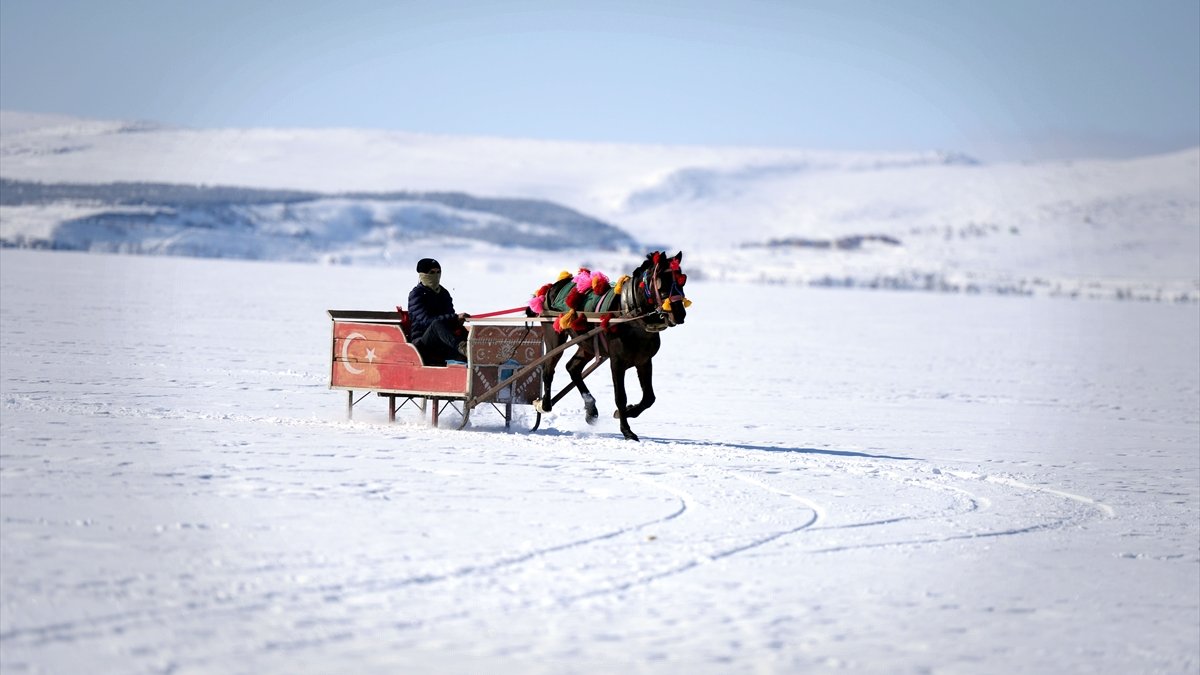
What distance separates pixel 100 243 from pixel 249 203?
1972 inches

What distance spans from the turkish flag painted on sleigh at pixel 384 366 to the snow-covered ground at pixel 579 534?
1.19 ft

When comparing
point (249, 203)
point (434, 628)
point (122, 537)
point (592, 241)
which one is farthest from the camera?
point (592, 241)

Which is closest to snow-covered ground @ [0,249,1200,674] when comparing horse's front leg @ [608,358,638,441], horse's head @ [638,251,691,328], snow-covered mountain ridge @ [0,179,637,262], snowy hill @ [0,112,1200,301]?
horse's front leg @ [608,358,638,441]

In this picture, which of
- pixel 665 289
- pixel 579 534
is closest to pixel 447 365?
pixel 665 289

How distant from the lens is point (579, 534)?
23.8 feet

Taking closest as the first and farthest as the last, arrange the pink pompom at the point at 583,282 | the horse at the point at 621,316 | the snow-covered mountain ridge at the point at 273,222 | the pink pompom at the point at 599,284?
the horse at the point at 621,316 → the pink pompom at the point at 599,284 → the pink pompom at the point at 583,282 → the snow-covered mountain ridge at the point at 273,222

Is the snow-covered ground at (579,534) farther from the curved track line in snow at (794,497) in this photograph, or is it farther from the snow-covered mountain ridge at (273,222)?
the snow-covered mountain ridge at (273,222)

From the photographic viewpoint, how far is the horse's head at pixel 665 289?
11.1m

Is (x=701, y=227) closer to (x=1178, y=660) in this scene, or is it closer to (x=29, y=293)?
(x=29, y=293)

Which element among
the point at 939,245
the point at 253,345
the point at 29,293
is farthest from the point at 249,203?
the point at 253,345

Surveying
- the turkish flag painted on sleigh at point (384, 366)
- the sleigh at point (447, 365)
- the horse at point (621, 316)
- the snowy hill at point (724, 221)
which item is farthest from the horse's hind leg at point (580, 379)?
the snowy hill at point (724, 221)

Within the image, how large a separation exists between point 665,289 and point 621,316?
0.50 meters

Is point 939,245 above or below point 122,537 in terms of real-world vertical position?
above

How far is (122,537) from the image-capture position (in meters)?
6.53
